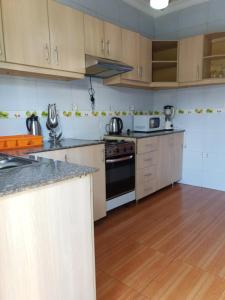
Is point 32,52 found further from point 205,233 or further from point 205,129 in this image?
point 205,129

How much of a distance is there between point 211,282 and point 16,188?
1469 millimetres

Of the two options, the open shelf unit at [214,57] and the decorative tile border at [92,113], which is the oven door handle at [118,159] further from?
the open shelf unit at [214,57]

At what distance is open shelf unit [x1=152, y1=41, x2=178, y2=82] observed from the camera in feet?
11.0

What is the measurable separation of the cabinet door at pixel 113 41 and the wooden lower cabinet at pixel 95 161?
1135mm

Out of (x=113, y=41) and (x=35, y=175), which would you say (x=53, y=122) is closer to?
(x=113, y=41)

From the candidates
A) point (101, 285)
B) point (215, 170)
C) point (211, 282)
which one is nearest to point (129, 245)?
point (101, 285)

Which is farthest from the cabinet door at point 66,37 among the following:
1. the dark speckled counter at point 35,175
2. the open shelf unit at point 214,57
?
the open shelf unit at point 214,57

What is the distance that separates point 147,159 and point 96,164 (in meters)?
0.91

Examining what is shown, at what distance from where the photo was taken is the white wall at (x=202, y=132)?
10.7ft

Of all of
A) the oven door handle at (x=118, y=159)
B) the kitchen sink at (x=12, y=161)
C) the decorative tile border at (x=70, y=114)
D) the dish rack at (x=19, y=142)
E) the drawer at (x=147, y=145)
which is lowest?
the oven door handle at (x=118, y=159)

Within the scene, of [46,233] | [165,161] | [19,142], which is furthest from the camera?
[165,161]

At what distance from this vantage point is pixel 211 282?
153cm

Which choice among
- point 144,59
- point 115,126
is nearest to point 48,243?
point 115,126

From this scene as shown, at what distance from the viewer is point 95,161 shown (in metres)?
2.27
